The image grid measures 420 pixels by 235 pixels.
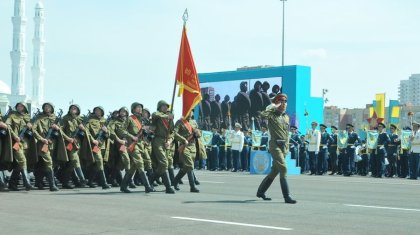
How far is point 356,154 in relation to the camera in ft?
93.5

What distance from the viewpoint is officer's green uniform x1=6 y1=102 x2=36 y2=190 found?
15883mm

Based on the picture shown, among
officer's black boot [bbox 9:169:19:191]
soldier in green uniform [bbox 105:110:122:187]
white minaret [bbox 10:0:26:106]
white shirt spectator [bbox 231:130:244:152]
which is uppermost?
white minaret [bbox 10:0:26:106]

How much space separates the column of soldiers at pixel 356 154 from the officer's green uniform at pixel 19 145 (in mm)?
14144

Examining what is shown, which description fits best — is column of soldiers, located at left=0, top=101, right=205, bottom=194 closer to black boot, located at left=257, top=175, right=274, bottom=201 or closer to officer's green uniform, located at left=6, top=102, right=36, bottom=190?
officer's green uniform, located at left=6, top=102, right=36, bottom=190

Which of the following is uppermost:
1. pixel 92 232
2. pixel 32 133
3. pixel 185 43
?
pixel 185 43

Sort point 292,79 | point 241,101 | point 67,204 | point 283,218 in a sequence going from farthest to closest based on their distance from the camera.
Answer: point 241,101 → point 292,79 → point 67,204 → point 283,218

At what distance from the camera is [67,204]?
1269cm

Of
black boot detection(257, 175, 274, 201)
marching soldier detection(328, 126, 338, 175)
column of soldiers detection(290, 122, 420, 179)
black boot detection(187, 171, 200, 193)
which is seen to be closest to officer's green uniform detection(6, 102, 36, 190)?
black boot detection(187, 171, 200, 193)

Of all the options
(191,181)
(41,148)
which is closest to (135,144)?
(191,181)

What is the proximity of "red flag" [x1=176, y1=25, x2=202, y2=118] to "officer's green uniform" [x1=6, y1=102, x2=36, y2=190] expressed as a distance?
13.6 feet

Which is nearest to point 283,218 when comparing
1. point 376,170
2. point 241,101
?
point 376,170

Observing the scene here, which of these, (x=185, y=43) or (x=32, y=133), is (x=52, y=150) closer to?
(x=32, y=133)

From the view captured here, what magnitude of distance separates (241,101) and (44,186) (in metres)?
18.7

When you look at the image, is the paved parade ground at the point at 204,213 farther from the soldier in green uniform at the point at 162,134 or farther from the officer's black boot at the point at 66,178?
the officer's black boot at the point at 66,178
